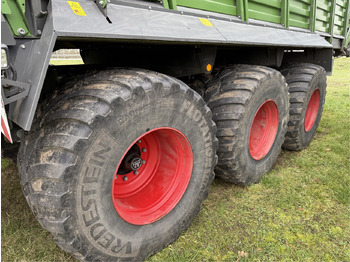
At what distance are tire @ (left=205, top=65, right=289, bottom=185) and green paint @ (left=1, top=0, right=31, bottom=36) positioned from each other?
1.59 meters

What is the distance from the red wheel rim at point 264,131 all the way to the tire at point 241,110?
0.01 meters

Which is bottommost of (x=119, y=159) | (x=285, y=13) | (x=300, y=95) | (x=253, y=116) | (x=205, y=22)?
(x=300, y=95)

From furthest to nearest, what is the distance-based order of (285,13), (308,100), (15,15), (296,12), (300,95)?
1. (308,100)
2. (300,95)
3. (296,12)
4. (285,13)
5. (15,15)

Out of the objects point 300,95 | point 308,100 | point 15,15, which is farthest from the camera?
point 308,100

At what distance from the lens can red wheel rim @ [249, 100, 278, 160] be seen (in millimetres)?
3006

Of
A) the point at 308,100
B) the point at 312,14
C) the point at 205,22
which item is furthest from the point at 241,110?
the point at 312,14

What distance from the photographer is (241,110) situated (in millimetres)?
2375

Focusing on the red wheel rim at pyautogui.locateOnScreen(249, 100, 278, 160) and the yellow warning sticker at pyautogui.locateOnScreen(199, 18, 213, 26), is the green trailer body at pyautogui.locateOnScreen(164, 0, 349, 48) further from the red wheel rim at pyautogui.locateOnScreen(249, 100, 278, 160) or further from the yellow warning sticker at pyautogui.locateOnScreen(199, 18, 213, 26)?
the red wheel rim at pyautogui.locateOnScreen(249, 100, 278, 160)

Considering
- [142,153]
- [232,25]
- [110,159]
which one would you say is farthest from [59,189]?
[232,25]

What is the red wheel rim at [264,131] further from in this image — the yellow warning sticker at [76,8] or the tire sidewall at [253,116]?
the yellow warning sticker at [76,8]

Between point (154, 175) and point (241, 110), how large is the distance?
882mm

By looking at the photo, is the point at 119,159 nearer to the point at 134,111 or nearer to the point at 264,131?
the point at 134,111

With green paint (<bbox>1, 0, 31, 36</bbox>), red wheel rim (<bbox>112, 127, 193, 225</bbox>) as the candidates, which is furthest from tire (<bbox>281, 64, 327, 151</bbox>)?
green paint (<bbox>1, 0, 31, 36</bbox>)

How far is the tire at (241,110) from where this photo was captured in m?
2.41
